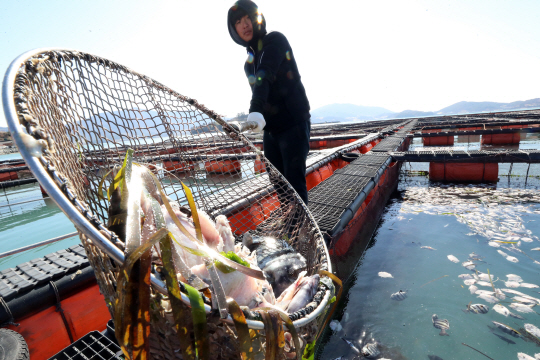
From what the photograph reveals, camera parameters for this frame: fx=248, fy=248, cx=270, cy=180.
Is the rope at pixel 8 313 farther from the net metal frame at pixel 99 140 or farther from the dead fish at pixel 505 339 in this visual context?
the dead fish at pixel 505 339

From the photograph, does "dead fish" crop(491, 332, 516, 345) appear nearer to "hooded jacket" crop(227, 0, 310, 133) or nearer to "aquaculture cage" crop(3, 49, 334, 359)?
"aquaculture cage" crop(3, 49, 334, 359)

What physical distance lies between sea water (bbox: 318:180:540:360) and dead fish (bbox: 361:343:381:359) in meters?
0.04

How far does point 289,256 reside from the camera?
162 cm

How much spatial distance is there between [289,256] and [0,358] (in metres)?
1.45

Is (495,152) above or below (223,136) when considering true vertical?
below

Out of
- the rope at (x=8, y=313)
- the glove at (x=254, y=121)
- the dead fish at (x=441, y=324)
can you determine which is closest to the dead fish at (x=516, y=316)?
the dead fish at (x=441, y=324)

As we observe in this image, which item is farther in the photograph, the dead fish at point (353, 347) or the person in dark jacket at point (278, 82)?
the person in dark jacket at point (278, 82)

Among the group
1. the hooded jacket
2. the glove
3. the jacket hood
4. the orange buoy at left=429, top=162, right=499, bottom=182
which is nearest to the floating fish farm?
the glove

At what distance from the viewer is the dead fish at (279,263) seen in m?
1.52

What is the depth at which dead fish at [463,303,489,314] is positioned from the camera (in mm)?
2211

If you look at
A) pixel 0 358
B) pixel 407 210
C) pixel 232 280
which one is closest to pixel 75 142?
pixel 0 358

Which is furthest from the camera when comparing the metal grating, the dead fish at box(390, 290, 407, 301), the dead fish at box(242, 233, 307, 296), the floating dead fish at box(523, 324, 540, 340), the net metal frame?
the dead fish at box(390, 290, 407, 301)

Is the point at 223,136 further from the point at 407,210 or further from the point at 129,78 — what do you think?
the point at 407,210

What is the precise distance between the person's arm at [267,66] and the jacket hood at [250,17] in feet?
0.49
